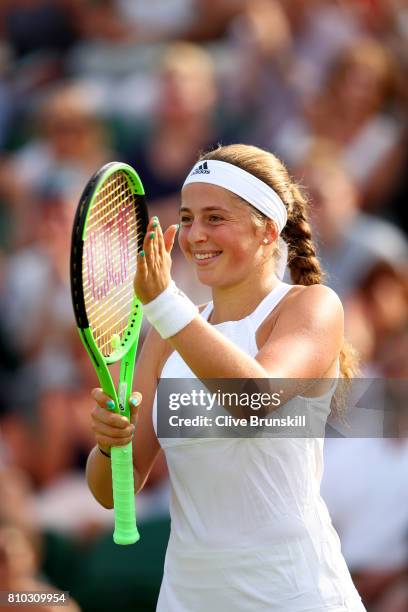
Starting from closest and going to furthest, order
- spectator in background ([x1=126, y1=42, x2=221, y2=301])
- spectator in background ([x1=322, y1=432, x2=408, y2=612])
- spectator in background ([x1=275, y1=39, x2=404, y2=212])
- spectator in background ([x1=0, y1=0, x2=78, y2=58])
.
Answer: spectator in background ([x1=322, y1=432, x2=408, y2=612]) → spectator in background ([x1=275, y1=39, x2=404, y2=212]) → spectator in background ([x1=126, y1=42, x2=221, y2=301]) → spectator in background ([x1=0, y1=0, x2=78, y2=58])

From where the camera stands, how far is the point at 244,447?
2273 millimetres

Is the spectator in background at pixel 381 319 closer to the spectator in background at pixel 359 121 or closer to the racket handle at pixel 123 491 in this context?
the spectator in background at pixel 359 121

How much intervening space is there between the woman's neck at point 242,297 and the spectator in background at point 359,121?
2.86m

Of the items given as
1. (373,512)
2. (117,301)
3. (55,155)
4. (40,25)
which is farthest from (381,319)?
(40,25)

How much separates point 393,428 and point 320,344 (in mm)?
1902

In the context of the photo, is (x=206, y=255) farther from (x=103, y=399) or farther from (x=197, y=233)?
(x=103, y=399)

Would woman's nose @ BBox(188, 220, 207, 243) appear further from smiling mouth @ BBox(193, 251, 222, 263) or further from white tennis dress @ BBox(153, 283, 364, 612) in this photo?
white tennis dress @ BBox(153, 283, 364, 612)

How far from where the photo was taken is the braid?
8.48 ft

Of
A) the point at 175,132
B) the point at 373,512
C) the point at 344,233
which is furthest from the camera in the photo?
the point at 175,132

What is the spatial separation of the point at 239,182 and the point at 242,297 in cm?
26

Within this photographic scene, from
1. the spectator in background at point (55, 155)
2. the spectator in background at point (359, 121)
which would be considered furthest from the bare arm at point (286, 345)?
the spectator in background at point (55, 155)

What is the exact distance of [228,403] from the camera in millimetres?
2164

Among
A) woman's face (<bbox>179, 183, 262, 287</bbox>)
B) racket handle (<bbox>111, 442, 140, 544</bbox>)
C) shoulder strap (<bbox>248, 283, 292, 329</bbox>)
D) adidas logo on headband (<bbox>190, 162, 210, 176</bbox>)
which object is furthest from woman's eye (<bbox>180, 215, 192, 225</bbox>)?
racket handle (<bbox>111, 442, 140, 544</bbox>)

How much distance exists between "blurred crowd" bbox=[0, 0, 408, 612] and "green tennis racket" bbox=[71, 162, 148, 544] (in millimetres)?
1517
